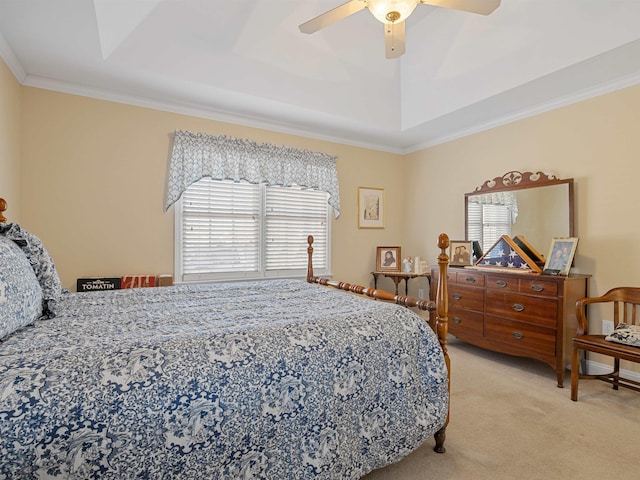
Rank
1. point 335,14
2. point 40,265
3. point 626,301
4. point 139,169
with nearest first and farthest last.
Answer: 1. point 40,265
2. point 335,14
3. point 626,301
4. point 139,169

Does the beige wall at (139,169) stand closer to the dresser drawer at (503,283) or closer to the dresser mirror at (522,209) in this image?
the dresser mirror at (522,209)

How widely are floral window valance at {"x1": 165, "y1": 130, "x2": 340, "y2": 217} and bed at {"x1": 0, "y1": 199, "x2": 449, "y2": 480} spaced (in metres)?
1.78

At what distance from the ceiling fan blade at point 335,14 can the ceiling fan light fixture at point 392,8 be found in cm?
7

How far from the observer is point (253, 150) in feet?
12.5

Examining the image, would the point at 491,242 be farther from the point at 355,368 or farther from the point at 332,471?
the point at 332,471

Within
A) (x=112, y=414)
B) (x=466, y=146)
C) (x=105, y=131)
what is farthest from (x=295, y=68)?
(x=112, y=414)

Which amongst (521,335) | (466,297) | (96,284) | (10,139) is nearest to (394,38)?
(466,297)

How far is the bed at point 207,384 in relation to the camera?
0.99m

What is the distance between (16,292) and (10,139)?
6.73 ft

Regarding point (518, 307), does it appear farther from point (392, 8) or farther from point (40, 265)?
point (40, 265)

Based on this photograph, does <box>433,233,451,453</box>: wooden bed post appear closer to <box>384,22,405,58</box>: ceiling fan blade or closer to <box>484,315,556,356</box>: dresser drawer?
<box>384,22,405,58</box>: ceiling fan blade

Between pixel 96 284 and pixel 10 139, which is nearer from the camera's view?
pixel 10 139

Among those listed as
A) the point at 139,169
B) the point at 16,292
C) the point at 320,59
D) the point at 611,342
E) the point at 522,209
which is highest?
the point at 320,59

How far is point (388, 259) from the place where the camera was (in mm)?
4684
